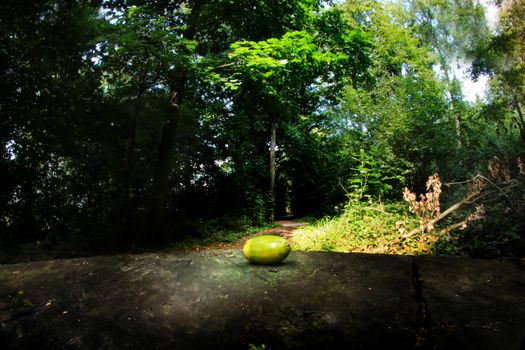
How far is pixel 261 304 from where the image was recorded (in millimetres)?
1135

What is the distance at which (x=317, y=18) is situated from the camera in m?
7.95

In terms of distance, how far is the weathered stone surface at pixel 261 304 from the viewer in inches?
36.5

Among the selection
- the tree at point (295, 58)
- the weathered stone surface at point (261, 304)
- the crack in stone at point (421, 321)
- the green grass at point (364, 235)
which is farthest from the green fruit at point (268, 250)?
Result: the tree at point (295, 58)

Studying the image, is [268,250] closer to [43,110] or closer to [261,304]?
[261,304]

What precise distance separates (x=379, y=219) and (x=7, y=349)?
201 inches

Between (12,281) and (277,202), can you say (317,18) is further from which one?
(277,202)

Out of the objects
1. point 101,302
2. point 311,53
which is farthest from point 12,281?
point 311,53

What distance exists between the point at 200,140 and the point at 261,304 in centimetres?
974

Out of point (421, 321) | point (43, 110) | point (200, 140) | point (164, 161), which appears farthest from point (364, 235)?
point (200, 140)

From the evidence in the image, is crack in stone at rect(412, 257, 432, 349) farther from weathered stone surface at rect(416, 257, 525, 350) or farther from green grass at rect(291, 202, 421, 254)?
green grass at rect(291, 202, 421, 254)

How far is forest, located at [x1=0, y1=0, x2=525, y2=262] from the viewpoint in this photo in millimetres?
5008

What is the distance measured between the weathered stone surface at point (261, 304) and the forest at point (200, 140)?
8.61 ft

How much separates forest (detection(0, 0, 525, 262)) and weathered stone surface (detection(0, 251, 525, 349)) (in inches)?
103

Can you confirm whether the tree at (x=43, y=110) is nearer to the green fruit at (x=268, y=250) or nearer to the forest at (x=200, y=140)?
the forest at (x=200, y=140)
